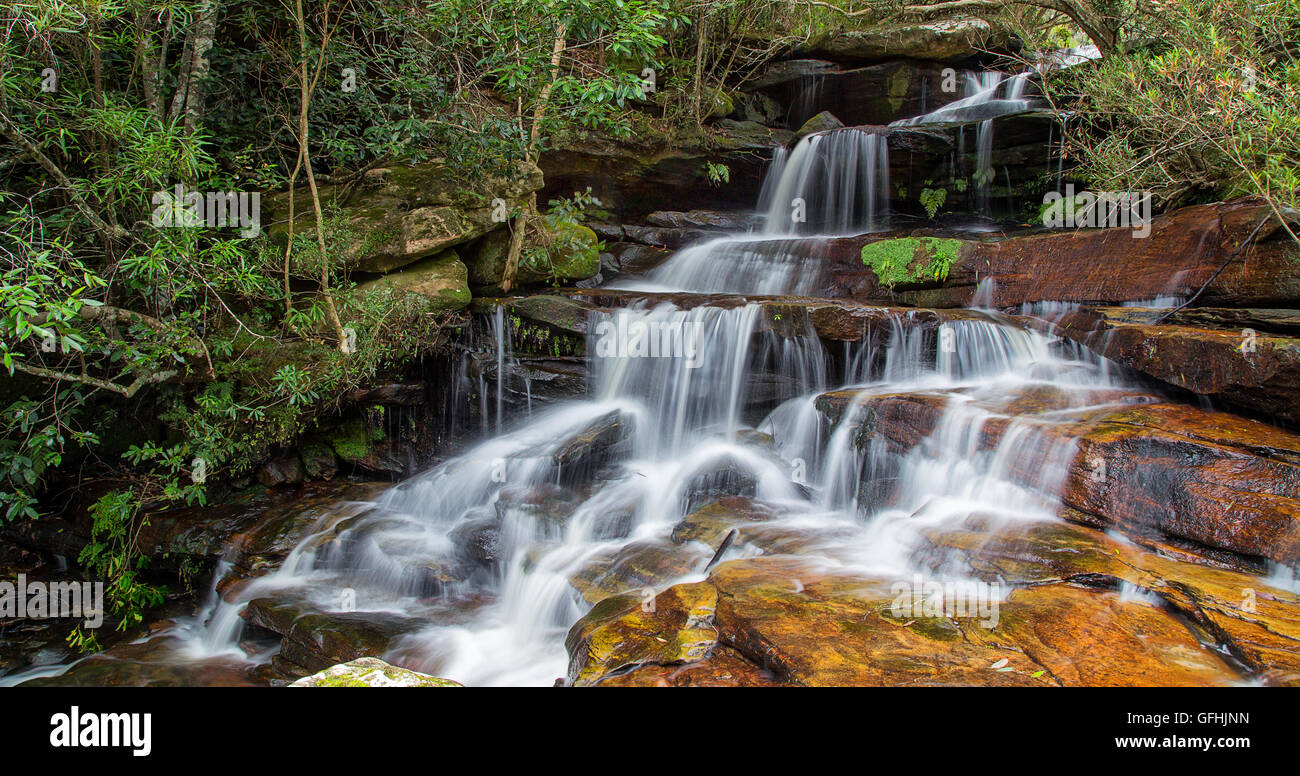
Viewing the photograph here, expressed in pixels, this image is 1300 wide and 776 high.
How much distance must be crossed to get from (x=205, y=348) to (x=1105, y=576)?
7.66 meters

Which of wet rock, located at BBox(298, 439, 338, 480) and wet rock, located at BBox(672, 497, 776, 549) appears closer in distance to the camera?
wet rock, located at BBox(672, 497, 776, 549)

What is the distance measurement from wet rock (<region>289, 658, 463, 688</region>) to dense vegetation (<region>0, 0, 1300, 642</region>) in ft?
12.2

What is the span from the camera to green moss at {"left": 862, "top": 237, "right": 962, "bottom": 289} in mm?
9328

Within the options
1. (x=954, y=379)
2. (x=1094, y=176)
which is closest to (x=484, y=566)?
(x=954, y=379)

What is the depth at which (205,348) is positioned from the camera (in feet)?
21.4

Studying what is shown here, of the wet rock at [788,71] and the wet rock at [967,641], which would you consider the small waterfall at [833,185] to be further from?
the wet rock at [967,641]

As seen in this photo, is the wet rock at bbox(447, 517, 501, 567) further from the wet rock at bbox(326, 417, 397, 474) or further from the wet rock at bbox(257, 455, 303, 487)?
the wet rock at bbox(257, 455, 303, 487)

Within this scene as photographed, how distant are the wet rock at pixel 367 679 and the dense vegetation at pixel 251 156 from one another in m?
3.71

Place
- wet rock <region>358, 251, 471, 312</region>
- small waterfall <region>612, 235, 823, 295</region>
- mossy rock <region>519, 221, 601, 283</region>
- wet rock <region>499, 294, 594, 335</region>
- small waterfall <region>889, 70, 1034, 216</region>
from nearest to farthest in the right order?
wet rock <region>358, 251, 471, 312</region> < wet rock <region>499, 294, 594, 335</region> < mossy rock <region>519, 221, 601, 283</region> < small waterfall <region>612, 235, 823, 295</region> < small waterfall <region>889, 70, 1034, 216</region>

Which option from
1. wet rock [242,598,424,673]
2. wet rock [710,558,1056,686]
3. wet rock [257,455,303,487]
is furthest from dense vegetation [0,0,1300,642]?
wet rock [710,558,1056,686]

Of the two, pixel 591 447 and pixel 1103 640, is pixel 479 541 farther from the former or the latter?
pixel 1103 640
